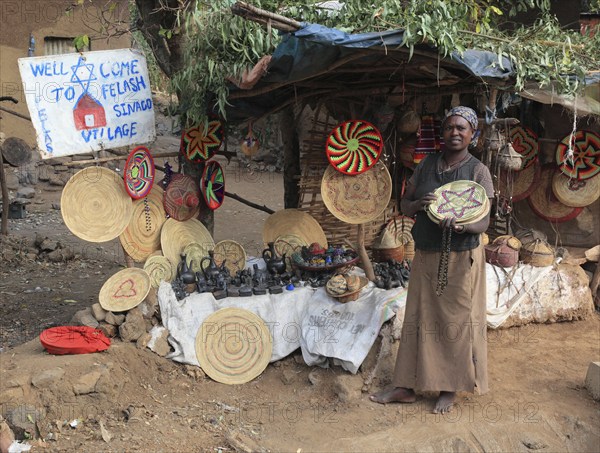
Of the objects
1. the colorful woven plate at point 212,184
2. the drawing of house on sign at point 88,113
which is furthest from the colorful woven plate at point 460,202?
the drawing of house on sign at point 88,113

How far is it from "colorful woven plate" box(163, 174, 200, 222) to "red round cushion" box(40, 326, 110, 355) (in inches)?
48.5

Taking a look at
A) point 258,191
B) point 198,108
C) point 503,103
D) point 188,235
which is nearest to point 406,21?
point 503,103

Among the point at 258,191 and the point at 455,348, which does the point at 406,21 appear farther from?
the point at 258,191

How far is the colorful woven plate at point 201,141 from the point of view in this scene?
17.7ft

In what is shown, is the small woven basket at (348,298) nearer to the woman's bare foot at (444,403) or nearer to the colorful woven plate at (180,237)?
the woman's bare foot at (444,403)

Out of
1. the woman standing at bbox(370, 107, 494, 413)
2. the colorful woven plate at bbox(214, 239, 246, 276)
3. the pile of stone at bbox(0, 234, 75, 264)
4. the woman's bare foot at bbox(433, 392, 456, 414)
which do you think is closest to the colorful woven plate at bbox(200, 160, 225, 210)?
the colorful woven plate at bbox(214, 239, 246, 276)

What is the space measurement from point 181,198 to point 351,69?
1791 mm

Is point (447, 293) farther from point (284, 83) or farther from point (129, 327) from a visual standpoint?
point (129, 327)

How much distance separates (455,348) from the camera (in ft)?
12.7

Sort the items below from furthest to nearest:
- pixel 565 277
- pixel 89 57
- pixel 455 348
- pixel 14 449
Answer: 1. pixel 565 277
2. pixel 89 57
3. pixel 455 348
4. pixel 14 449

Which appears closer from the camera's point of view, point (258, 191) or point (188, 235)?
point (188, 235)

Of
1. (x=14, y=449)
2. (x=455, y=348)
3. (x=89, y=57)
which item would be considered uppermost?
(x=89, y=57)

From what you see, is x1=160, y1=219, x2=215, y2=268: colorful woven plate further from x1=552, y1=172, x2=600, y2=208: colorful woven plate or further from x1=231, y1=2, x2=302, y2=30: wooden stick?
x1=552, y1=172, x2=600, y2=208: colorful woven plate

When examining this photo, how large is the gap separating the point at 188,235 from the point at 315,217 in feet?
4.22
